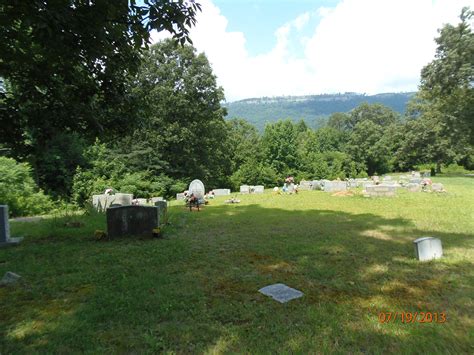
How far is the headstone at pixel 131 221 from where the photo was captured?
8133 mm

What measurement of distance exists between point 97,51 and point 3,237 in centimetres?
554

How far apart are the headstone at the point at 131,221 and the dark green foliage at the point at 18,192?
889cm

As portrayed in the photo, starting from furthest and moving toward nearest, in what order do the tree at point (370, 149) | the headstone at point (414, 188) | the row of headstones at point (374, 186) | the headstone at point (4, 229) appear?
the tree at point (370, 149) < the headstone at point (414, 188) < the row of headstones at point (374, 186) < the headstone at point (4, 229)

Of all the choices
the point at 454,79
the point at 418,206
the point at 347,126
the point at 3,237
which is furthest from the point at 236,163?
the point at 347,126

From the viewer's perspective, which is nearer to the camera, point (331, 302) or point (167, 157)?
point (331, 302)

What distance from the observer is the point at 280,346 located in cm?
310

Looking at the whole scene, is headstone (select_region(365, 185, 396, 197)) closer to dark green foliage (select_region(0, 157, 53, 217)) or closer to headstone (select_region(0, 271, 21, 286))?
headstone (select_region(0, 271, 21, 286))

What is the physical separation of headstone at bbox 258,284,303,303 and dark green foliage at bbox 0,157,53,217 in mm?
13956

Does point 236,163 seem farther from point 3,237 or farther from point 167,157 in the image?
point 3,237

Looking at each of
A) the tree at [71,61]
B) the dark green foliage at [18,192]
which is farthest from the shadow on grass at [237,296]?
the dark green foliage at [18,192]

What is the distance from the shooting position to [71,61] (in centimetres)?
550

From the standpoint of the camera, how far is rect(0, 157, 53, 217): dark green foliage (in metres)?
14.3

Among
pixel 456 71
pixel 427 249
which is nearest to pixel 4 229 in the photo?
pixel 427 249

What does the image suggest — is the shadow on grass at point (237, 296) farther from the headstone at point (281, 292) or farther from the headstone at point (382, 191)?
the headstone at point (382, 191)
